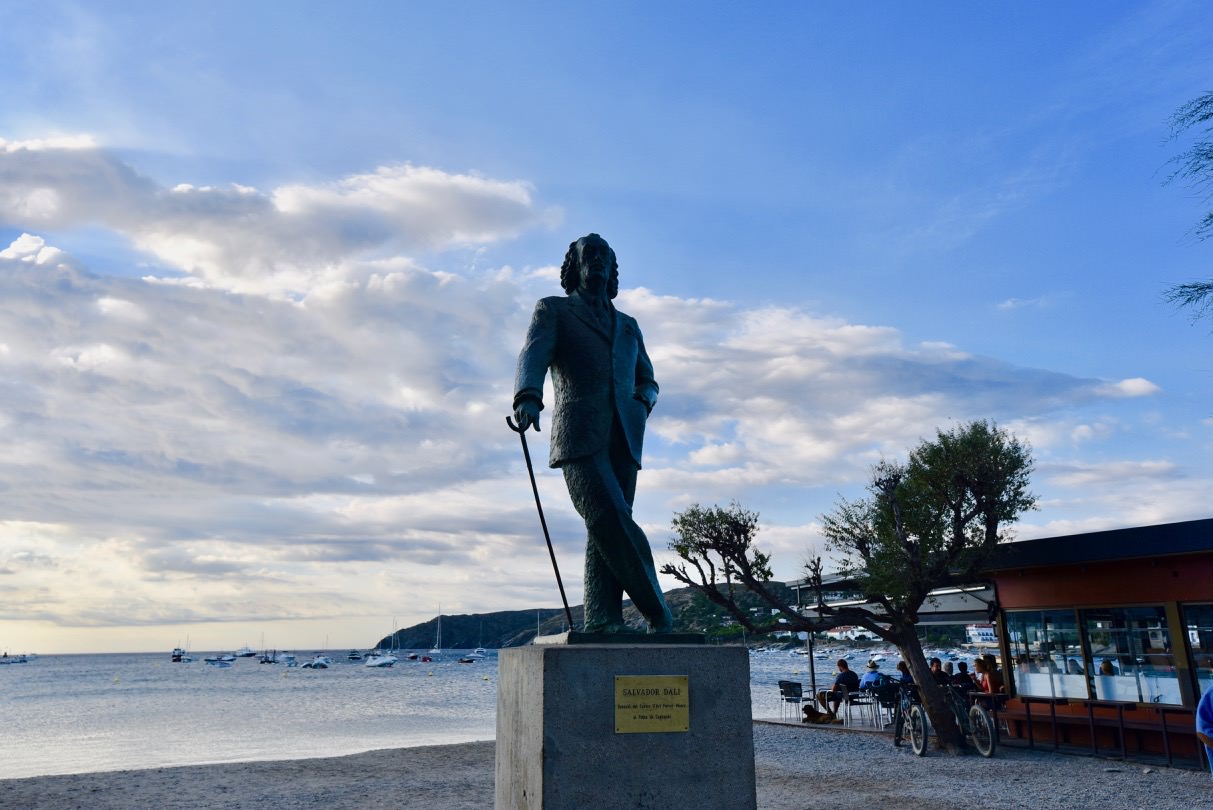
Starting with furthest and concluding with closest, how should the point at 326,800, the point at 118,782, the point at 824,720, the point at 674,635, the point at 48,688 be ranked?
the point at 48,688
the point at 824,720
the point at 118,782
the point at 326,800
the point at 674,635

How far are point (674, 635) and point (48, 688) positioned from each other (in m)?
87.4

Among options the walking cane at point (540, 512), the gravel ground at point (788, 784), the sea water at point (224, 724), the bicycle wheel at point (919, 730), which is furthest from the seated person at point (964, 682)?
the walking cane at point (540, 512)

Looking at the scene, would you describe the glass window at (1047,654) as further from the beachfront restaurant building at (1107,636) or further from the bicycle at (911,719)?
the bicycle at (911,719)

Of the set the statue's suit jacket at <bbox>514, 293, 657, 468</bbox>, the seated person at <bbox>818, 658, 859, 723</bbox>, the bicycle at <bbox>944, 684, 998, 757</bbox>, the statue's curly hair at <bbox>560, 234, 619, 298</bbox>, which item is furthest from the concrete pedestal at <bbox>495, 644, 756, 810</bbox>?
the seated person at <bbox>818, 658, 859, 723</bbox>

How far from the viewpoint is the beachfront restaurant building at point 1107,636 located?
41.8ft

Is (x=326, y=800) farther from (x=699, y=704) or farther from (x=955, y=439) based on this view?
(x=955, y=439)

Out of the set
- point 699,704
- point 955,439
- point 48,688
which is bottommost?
point 48,688

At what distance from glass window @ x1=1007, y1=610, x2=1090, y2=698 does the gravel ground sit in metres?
1.33

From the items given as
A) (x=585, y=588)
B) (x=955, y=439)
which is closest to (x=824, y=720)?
(x=955, y=439)

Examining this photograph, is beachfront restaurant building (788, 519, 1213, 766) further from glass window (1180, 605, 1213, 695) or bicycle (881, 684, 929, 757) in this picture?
bicycle (881, 684, 929, 757)

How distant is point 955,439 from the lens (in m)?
15.9

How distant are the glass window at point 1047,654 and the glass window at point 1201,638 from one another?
1884 mm

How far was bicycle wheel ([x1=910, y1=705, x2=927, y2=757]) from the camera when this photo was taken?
46.4 ft

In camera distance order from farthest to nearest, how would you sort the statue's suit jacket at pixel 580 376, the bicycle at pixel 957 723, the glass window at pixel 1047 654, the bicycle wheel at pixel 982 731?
the glass window at pixel 1047 654 < the bicycle at pixel 957 723 < the bicycle wheel at pixel 982 731 < the statue's suit jacket at pixel 580 376
